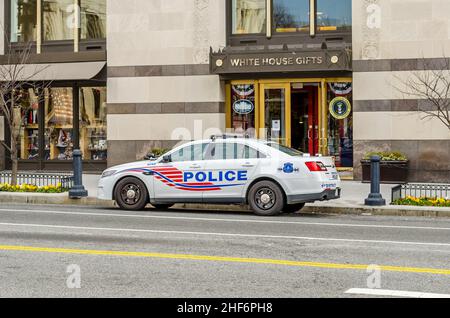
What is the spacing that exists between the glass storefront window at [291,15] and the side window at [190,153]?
364 inches

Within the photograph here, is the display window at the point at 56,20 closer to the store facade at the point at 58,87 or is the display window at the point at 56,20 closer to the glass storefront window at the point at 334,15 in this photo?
the store facade at the point at 58,87

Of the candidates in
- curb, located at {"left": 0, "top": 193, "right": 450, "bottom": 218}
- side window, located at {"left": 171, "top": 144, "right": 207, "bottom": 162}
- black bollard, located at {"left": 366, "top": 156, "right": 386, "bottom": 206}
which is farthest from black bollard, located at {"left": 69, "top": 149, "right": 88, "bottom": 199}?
black bollard, located at {"left": 366, "top": 156, "right": 386, "bottom": 206}

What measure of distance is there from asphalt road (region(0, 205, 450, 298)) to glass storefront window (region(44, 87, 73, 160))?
1202 centimetres

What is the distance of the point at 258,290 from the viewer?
7.63 metres

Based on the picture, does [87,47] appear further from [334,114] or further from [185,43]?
[334,114]

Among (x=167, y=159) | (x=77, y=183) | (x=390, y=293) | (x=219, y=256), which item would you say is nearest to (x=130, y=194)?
(x=167, y=159)

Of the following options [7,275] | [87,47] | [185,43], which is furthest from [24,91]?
[7,275]

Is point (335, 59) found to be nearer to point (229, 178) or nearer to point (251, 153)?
point (251, 153)

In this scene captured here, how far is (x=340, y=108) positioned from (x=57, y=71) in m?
9.06

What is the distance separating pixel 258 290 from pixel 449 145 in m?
15.7

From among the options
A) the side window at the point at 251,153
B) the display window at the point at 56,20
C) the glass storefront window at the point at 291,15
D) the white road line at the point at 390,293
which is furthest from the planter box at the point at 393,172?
the white road line at the point at 390,293

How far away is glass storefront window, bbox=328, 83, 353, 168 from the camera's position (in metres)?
23.5

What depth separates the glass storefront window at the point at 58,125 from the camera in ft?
87.1
